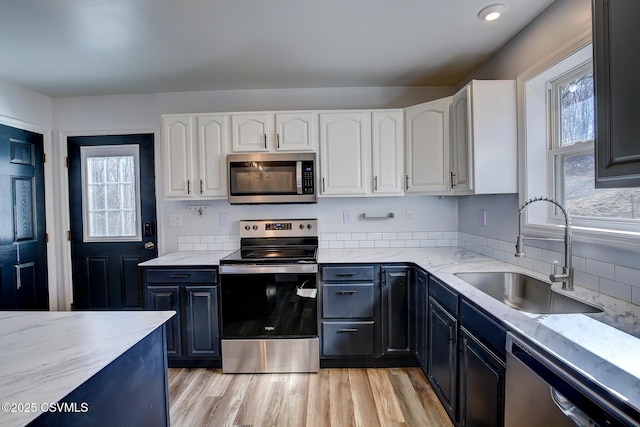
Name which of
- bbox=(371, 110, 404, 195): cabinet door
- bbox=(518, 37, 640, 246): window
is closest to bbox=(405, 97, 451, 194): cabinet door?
bbox=(371, 110, 404, 195): cabinet door

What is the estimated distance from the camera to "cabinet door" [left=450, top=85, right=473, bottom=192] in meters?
2.03

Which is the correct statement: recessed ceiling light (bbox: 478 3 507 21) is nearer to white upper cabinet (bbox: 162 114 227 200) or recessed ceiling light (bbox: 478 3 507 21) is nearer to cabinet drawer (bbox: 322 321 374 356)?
white upper cabinet (bbox: 162 114 227 200)

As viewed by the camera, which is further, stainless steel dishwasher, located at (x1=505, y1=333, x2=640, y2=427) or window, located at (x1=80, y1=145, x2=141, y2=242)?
window, located at (x1=80, y1=145, x2=141, y2=242)

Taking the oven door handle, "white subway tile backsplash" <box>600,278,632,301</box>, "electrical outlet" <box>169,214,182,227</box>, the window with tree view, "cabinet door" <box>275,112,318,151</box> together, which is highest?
"cabinet door" <box>275,112,318,151</box>

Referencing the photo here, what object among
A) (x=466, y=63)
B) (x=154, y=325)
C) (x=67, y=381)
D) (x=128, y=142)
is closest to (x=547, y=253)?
(x=466, y=63)

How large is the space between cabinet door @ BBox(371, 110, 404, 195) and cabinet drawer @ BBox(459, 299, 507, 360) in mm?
1292

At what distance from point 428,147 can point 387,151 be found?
339 mm

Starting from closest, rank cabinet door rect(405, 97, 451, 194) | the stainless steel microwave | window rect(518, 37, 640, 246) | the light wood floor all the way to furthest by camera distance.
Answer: window rect(518, 37, 640, 246) → the light wood floor → cabinet door rect(405, 97, 451, 194) → the stainless steel microwave

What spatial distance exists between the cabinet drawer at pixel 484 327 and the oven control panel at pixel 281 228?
1.61 m

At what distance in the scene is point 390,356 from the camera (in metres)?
2.34

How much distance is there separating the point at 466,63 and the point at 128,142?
10.6 ft

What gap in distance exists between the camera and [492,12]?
1737 millimetres

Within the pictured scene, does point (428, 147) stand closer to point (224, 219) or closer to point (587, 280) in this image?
point (587, 280)

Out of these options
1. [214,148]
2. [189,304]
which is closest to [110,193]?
[214,148]
